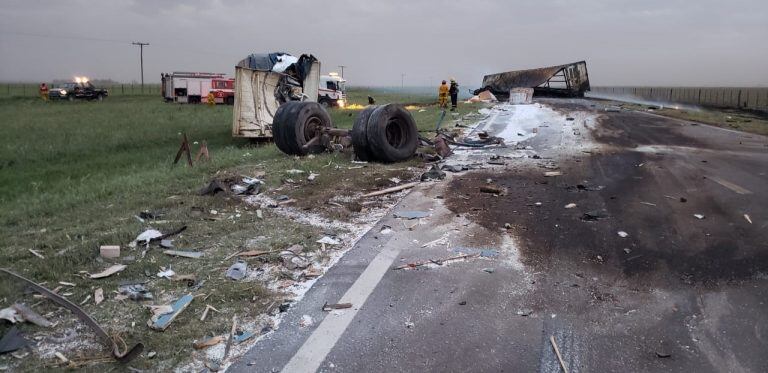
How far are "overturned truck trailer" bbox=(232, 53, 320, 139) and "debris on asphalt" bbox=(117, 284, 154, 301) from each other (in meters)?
10.4

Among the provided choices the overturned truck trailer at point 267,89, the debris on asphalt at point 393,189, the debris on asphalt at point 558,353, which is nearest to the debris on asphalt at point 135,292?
the debris on asphalt at point 558,353

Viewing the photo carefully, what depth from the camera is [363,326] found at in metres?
Answer: 3.15

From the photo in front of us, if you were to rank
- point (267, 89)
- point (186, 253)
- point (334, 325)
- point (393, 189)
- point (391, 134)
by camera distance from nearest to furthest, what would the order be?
point (334, 325)
point (186, 253)
point (393, 189)
point (391, 134)
point (267, 89)

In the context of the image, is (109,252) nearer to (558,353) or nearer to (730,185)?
(558,353)

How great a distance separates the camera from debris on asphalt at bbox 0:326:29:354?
284cm

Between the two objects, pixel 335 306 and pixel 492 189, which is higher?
pixel 492 189

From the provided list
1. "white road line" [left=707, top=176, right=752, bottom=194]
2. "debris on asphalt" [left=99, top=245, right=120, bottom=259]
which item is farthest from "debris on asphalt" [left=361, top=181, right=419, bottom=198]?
"white road line" [left=707, top=176, right=752, bottom=194]

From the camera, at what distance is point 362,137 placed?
27.8ft

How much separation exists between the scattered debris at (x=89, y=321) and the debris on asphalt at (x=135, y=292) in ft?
1.10

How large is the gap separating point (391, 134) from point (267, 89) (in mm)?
6072

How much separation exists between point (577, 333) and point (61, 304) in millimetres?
3240

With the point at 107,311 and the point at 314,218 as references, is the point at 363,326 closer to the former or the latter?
the point at 107,311

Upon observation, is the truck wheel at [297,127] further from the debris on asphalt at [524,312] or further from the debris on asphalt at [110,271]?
the debris on asphalt at [524,312]

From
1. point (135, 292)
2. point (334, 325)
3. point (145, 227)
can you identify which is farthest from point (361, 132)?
point (334, 325)
